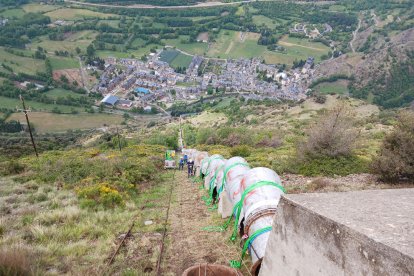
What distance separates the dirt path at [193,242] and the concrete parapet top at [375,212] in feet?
10.9

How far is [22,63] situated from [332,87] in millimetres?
114959

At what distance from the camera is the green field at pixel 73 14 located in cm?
16888

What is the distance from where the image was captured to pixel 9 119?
278 ft

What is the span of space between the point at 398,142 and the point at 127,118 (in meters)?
95.2

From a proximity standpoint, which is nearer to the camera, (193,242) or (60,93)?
(193,242)

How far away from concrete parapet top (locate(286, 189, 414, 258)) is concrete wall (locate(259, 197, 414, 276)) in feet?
0.22

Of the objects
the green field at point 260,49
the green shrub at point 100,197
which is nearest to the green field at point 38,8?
the green field at point 260,49

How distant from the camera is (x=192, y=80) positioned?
135 metres

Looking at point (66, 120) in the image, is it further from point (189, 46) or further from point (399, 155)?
point (399, 155)

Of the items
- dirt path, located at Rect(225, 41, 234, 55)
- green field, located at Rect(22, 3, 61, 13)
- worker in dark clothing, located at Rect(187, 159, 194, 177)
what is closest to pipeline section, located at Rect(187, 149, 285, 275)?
worker in dark clothing, located at Rect(187, 159, 194, 177)

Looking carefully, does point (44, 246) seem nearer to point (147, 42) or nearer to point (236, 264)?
point (236, 264)

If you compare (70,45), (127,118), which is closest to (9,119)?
(127,118)

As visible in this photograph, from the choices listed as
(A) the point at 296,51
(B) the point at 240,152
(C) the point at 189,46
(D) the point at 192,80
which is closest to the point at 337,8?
(A) the point at 296,51

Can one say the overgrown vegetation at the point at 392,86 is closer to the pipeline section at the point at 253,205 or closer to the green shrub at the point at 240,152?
the green shrub at the point at 240,152
